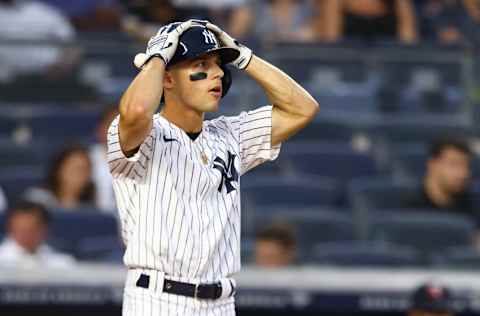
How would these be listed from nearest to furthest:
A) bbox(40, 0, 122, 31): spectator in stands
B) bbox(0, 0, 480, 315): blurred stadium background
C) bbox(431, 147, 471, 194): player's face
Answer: bbox(0, 0, 480, 315): blurred stadium background → bbox(431, 147, 471, 194): player's face → bbox(40, 0, 122, 31): spectator in stands

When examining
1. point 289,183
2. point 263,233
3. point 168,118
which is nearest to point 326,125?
point 289,183

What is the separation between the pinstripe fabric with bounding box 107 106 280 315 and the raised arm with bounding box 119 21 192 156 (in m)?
0.08

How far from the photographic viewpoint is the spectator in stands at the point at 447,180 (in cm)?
645

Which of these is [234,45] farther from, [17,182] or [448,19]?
[448,19]

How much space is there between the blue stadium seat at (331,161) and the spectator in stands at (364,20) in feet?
2.46

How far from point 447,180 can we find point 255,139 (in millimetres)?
2908

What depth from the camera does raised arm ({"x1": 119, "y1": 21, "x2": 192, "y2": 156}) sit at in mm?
3211

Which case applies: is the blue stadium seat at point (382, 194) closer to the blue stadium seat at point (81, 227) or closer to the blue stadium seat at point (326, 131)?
the blue stadium seat at point (326, 131)

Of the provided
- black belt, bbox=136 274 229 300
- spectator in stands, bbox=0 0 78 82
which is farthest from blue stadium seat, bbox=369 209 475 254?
black belt, bbox=136 274 229 300

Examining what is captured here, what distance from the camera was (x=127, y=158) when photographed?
3350 mm

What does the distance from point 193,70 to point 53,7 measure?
13.3ft

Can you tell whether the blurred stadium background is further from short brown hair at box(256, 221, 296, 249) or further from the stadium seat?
short brown hair at box(256, 221, 296, 249)

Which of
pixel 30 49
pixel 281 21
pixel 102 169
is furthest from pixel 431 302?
pixel 30 49

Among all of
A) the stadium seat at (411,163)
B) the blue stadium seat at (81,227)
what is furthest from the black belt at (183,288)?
the stadium seat at (411,163)
